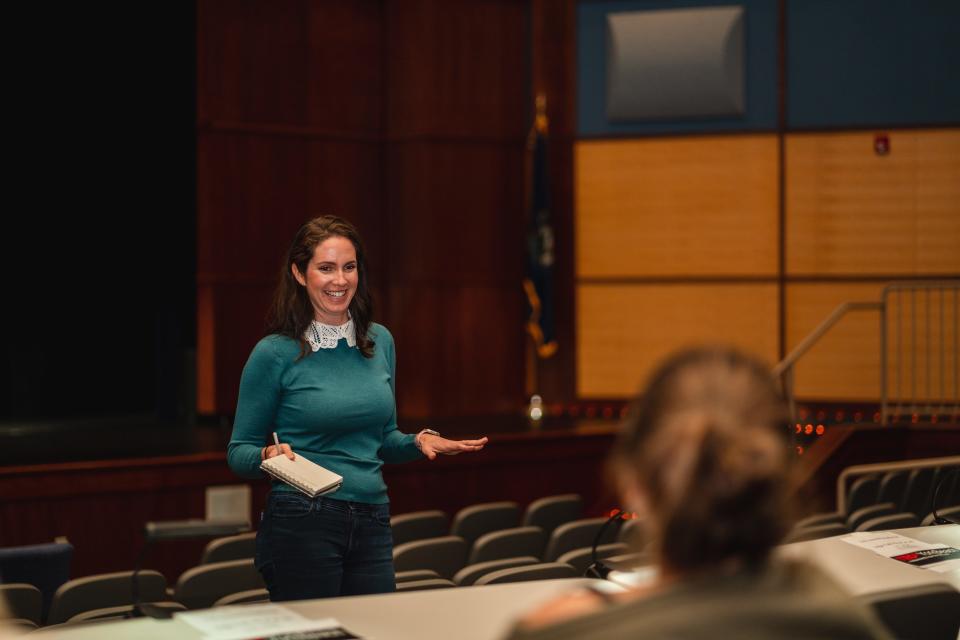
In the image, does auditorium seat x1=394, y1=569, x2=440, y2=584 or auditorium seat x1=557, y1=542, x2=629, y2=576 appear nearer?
auditorium seat x1=394, y1=569, x2=440, y2=584

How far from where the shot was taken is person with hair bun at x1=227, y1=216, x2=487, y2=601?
2605 millimetres

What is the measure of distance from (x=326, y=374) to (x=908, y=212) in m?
6.64

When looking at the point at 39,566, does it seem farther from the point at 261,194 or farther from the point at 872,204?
the point at 872,204

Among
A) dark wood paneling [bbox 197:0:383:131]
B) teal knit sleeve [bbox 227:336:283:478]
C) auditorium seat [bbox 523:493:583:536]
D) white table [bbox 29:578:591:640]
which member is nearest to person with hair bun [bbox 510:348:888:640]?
white table [bbox 29:578:591:640]

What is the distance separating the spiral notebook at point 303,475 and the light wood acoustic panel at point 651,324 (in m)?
6.24

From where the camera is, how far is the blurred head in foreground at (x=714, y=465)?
116 cm

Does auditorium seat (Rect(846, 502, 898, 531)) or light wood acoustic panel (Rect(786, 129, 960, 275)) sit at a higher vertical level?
light wood acoustic panel (Rect(786, 129, 960, 275))

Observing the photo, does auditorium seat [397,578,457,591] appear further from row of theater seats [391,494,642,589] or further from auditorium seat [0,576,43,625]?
auditorium seat [0,576,43,625]

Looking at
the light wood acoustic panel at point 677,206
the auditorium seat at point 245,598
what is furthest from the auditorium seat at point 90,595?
the light wood acoustic panel at point 677,206

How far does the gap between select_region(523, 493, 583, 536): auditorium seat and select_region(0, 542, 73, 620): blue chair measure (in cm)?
211

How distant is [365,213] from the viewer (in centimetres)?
878

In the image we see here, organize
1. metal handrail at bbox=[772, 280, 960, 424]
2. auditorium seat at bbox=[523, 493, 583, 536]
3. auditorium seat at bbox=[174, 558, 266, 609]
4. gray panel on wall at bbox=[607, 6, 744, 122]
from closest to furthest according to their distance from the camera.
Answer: auditorium seat at bbox=[174, 558, 266, 609], auditorium seat at bbox=[523, 493, 583, 536], metal handrail at bbox=[772, 280, 960, 424], gray panel on wall at bbox=[607, 6, 744, 122]

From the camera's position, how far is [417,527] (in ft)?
16.3

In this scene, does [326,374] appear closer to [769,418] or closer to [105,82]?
[769,418]
